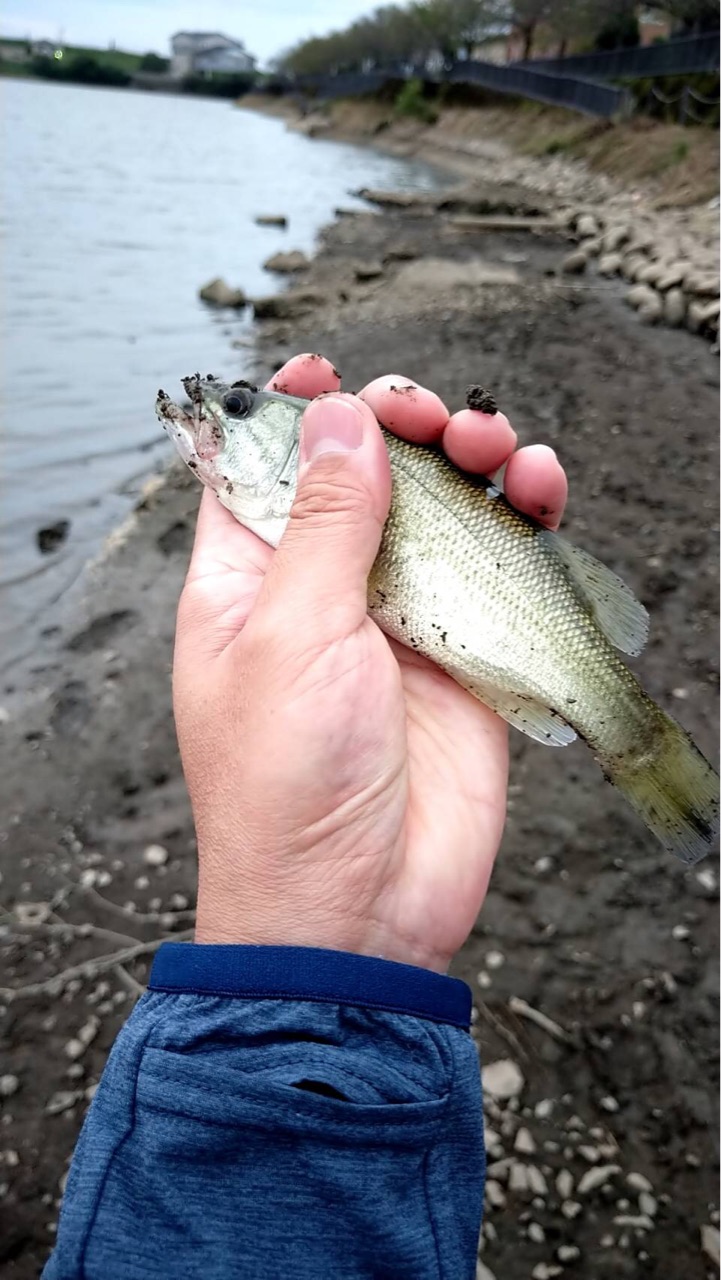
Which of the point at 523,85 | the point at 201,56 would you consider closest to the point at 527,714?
the point at 523,85

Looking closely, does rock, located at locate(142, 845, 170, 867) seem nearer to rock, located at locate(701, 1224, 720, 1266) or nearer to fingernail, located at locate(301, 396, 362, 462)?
fingernail, located at locate(301, 396, 362, 462)

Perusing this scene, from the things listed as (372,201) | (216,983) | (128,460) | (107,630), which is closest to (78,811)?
(107,630)

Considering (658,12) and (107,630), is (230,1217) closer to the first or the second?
(107,630)

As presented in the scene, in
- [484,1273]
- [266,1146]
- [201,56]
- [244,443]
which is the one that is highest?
[201,56]

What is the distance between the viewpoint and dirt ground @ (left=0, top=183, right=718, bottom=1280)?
3064 mm

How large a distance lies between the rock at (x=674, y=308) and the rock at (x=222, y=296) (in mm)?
8966

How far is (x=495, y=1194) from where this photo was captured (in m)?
3.04

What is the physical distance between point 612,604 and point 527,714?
470mm

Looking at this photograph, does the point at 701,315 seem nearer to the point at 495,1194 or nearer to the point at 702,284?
the point at 702,284

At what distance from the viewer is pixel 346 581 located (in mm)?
2475

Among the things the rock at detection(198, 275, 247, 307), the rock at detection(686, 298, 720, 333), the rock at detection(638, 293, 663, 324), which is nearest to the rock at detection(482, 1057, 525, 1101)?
the rock at detection(686, 298, 720, 333)

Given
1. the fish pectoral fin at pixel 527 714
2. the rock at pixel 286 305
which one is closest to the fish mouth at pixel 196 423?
the fish pectoral fin at pixel 527 714

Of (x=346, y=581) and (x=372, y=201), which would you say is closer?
(x=346, y=581)

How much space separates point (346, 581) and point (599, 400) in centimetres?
891
